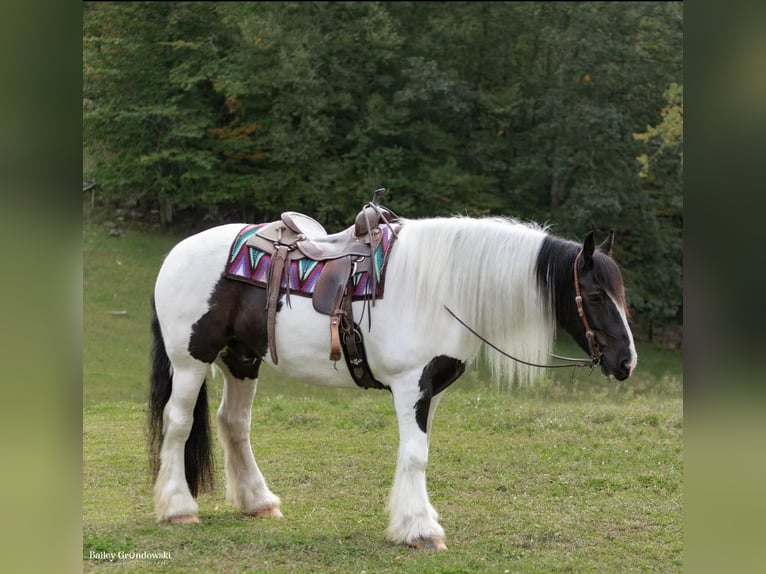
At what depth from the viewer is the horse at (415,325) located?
13.5 ft

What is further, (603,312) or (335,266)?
(335,266)

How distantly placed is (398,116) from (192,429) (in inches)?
635

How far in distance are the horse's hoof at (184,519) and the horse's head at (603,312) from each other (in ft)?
8.67

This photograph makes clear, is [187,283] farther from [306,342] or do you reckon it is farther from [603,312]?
[603,312]

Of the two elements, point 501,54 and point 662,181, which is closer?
point 662,181

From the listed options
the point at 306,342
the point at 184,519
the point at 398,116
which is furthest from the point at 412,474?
the point at 398,116

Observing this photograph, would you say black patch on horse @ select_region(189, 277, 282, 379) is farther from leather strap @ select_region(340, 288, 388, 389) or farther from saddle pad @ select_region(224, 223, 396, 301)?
leather strap @ select_region(340, 288, 388, 389)

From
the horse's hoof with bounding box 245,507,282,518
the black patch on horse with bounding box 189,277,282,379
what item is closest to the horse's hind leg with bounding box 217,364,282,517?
the horse's hoof with bounding box 245,507,282,518

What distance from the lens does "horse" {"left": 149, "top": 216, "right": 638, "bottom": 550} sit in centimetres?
413

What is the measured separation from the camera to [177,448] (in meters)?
4.77

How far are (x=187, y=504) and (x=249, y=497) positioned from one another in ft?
1.38

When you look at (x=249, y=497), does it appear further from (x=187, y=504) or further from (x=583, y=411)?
(x=583, y=411)
